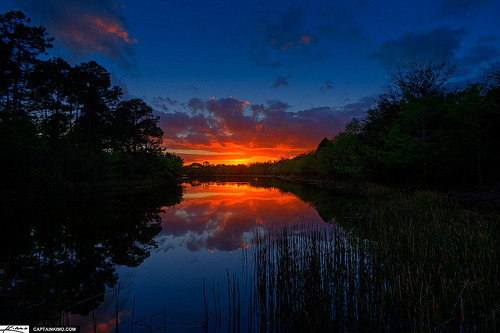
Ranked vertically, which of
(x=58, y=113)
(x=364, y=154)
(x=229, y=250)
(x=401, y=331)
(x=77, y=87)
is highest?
(x=77, y=87)

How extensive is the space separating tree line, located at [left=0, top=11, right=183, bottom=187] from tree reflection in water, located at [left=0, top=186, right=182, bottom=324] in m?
3.99

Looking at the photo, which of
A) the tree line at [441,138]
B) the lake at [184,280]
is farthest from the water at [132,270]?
the tree line at [441,138]

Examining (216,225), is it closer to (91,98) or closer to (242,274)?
(242,274)

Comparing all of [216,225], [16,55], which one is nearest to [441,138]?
[216,225]

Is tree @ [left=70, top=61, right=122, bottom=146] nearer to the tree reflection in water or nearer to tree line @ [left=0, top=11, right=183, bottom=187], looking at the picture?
tree line @ [left=0, top=11, right=183, bottom=187]

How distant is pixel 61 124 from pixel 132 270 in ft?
141

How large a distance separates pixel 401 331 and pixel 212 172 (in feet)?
545

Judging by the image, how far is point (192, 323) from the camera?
505cm

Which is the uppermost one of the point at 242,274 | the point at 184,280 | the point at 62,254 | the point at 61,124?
the point at 61,124

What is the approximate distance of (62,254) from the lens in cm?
923

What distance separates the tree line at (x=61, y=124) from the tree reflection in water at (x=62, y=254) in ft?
13.1

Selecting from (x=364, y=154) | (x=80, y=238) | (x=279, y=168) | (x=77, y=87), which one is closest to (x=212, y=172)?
(x=279, y=168)

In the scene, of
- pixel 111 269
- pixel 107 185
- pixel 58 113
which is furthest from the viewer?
pixel 58 113

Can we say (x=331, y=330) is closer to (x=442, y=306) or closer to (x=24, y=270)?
(x=442, y=306)
